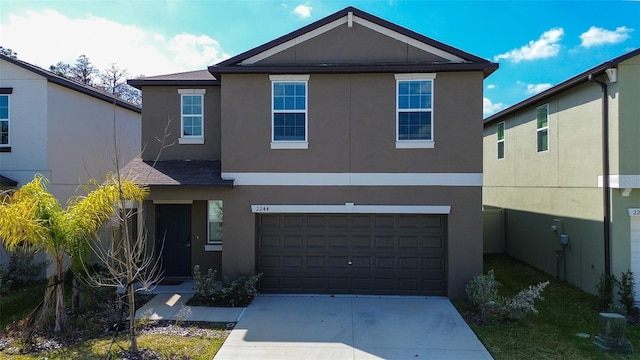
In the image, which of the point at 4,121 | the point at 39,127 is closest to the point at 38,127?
the point at 39,127

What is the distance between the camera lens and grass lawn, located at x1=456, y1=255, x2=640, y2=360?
269 inches

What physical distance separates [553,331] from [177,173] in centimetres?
968

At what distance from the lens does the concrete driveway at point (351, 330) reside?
6730 mm

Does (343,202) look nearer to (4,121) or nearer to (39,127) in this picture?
(39,127)

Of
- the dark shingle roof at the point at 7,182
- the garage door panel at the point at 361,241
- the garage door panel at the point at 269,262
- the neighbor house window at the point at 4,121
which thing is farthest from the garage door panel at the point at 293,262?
the neighbor house window at the point at 4,121

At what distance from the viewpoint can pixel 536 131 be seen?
13.0 m

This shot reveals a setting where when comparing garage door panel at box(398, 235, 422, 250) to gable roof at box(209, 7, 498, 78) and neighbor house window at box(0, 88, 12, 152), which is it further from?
neighbor house window at box(0, 88, 12, 152)

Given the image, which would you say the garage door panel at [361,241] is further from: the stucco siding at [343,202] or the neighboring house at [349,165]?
the stucco siding at [343,202]

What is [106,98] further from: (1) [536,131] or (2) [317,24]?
(1) [536,131]

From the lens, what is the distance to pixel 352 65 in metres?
9.82

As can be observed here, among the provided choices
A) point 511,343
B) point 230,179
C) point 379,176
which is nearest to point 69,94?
point 230,179

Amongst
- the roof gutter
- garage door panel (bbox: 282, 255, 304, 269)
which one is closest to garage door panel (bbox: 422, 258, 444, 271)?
garage door panel (bbox: 282, 255, 304, 269)

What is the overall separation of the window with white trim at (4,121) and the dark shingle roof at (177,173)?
4.26m

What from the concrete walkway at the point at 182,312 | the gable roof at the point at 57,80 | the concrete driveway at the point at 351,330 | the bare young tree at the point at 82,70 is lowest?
the concrete driveway at the point at 351,330
